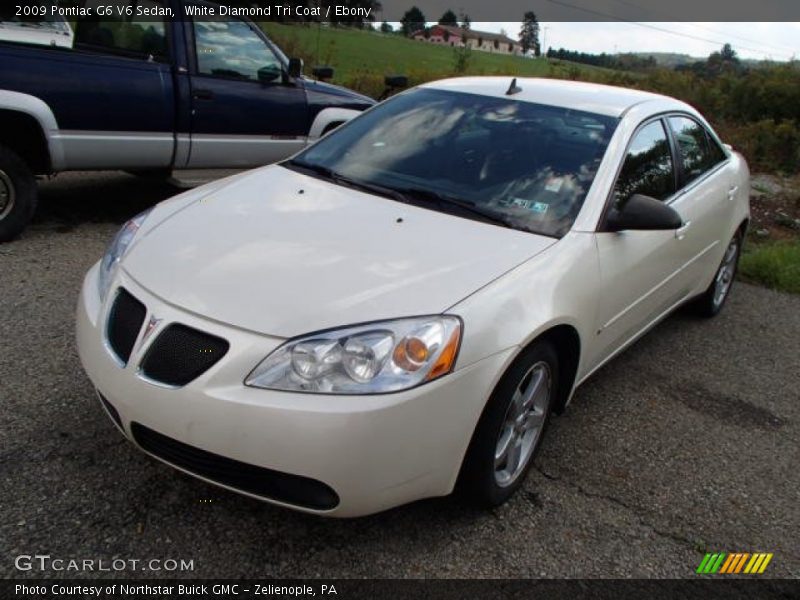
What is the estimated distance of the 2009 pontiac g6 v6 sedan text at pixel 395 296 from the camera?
7.27 ft

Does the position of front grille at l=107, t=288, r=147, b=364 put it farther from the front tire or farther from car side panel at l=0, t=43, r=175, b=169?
car side panel at l=0, t=43, r=175, b=169

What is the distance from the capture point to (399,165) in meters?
3.50

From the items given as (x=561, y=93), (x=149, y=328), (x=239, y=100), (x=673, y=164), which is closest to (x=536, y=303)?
(x=149, y=328)

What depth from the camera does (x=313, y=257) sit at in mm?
2635

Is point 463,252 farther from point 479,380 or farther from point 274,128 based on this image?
point 274,128

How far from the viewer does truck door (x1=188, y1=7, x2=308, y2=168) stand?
5.93 meters

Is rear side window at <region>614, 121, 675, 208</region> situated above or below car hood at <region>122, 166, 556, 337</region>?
above

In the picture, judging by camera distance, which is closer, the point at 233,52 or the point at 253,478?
the point at 253,478

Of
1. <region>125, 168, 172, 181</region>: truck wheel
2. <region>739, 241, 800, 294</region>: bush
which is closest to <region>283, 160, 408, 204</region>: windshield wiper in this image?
<region>125, 168, 172, 181</region>: truck wheel

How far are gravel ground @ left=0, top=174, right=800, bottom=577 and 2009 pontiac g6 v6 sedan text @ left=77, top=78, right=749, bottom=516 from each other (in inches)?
10.1

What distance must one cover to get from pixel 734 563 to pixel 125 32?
5.49m

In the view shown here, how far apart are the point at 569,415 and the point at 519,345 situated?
131 cm

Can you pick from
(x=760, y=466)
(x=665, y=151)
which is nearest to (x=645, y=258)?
(x=665, y=151)

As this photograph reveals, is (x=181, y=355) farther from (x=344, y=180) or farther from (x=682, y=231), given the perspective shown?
(x=682, y=231)
